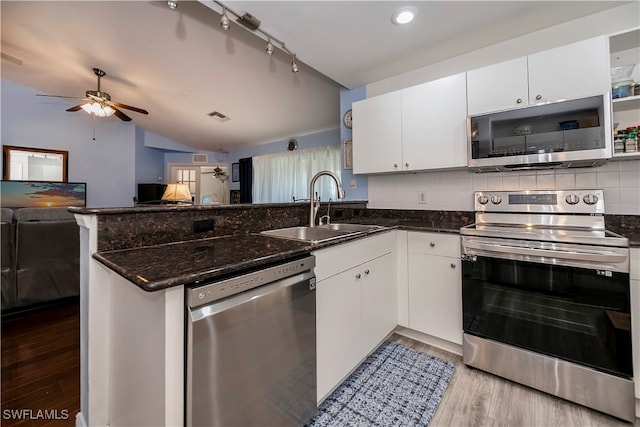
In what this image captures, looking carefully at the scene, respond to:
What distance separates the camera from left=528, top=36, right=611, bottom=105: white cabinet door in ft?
4.90

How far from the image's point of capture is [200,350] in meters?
0.80

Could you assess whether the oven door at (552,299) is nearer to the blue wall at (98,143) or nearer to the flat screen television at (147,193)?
the blue wall at (98,143)

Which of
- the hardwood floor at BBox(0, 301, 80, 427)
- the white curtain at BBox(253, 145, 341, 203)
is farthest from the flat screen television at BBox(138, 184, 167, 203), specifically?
the hardwood floor at BBox(0, 301, 80, 427)

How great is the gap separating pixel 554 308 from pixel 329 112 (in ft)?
11.5

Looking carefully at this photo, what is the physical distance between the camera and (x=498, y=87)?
5.89 ft

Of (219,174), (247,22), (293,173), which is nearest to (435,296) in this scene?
(247,22)

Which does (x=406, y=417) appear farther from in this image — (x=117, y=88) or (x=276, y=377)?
(x=117, y=88)

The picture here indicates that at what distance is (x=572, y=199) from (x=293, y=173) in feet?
13.9

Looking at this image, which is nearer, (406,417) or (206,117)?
(406,417)

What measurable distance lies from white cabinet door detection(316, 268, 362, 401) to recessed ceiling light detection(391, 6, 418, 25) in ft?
5.45

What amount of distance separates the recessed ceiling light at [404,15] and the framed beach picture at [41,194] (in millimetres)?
6238

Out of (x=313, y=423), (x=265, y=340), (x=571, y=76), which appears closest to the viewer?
(x=265, y=340)

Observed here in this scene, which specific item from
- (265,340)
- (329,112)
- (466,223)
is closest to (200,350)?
(265,340)

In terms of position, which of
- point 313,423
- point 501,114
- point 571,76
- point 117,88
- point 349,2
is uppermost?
point 117,88
